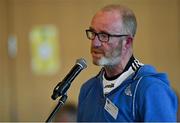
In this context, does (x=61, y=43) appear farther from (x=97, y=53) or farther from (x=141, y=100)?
(x=141, y=100)

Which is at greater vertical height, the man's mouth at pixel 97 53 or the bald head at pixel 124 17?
the bald head at pixel 124 17

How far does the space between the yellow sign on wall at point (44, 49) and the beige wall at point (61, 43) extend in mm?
Answer: 46

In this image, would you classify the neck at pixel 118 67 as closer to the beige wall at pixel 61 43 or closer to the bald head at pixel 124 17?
the bald head at pixel 124 17

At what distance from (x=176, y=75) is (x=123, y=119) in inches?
134

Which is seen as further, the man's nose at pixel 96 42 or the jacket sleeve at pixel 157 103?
the man's nose at pixel 96 42

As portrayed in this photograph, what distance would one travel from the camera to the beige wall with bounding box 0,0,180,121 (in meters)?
4.83

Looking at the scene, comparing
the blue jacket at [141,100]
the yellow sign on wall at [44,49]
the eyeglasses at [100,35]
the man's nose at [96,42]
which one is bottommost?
the yellow sign on wall at [44,49]

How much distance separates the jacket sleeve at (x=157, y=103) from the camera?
5.59 feet

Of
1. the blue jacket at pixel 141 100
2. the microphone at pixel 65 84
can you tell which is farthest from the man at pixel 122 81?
the microphone at pixel 65 84

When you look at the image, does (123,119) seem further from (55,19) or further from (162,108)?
(55,19)

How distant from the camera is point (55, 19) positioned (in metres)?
4.88

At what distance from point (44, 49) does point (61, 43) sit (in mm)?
179

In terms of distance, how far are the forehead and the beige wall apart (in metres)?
2.93

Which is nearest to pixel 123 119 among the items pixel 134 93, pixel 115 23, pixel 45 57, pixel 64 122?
pixel 134 93
